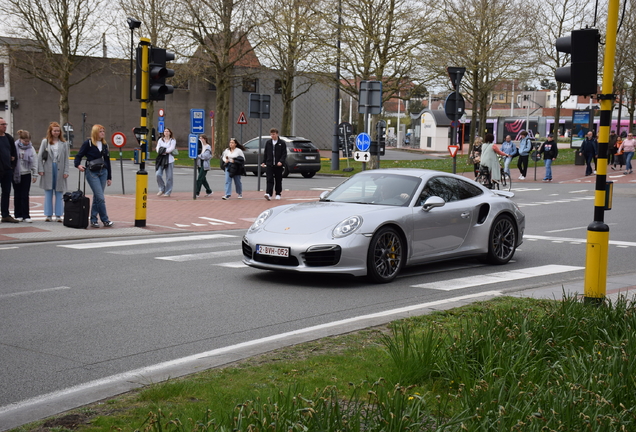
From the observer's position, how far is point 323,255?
30.0ft

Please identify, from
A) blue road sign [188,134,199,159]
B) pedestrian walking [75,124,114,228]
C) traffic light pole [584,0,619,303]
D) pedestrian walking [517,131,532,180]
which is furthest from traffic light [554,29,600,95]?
pedestrian walking [517,131,532,180]

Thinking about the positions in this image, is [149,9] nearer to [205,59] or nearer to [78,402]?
[205,59]

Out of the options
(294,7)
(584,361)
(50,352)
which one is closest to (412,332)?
(584,361)

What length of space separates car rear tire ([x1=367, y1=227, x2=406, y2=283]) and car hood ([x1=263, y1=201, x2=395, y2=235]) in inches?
12.9

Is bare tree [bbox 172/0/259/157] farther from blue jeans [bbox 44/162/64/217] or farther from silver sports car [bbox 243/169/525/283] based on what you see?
silver sports car [bbox 243/169/525/283]

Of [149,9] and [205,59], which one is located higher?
[149,9]

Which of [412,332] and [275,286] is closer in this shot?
[412,332]

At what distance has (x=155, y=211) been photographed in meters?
18.3

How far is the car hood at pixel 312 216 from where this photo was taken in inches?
373

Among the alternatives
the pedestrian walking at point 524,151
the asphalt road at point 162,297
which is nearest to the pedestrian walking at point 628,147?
the pedestrian walking at point 524,151

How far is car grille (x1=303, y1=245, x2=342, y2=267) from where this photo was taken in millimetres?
9141

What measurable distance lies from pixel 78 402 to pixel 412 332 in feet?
7.63

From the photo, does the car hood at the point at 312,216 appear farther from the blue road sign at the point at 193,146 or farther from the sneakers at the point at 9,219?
the blue road sign at the point at 193,146

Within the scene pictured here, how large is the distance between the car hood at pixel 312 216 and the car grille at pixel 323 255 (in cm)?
31
